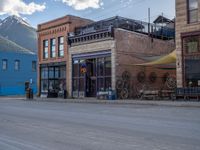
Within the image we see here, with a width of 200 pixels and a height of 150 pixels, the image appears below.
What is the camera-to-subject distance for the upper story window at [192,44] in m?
26.9

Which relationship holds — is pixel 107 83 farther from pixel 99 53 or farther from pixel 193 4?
pixel 193 4

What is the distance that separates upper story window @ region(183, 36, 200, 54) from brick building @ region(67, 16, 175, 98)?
7131 millimetres

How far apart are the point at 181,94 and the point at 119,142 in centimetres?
1877

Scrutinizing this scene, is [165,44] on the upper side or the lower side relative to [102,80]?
upper

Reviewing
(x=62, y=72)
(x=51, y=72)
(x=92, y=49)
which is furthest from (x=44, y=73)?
(x=92, y=49)

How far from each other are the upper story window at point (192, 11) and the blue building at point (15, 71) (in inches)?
1614

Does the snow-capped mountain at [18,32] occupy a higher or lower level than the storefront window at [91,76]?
higher

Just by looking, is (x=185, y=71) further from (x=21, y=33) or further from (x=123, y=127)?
(x=21, y=33)

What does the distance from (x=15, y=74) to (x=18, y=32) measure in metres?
86.9

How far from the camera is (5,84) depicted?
6184 cm

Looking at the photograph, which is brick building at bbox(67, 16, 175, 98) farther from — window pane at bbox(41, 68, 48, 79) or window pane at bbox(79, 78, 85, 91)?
window pane at bbox(41, 68, 48, 79)

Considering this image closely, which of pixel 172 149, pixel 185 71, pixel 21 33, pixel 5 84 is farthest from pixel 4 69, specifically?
pixel 21 33

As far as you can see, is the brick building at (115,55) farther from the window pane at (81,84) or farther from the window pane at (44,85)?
the window pane at (44,85)

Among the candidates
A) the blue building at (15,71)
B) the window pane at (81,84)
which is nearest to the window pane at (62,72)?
the window pane at (81,84)
